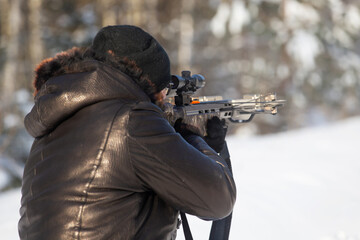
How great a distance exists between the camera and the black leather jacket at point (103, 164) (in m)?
1.34

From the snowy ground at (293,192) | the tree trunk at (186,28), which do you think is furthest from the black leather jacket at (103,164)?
the tree trunk at (186,28)

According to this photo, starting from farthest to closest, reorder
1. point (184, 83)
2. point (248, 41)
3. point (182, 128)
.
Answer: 1. point (248, 41)
2. point (184, 83)
3. point (182, 128)

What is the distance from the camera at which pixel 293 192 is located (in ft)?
13.8

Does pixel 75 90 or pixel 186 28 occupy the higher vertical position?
pixel 75 90

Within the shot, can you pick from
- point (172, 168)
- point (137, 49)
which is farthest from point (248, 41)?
point (172, 168)

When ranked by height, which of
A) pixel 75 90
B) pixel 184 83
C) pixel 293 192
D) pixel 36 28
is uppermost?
pixel 75 90

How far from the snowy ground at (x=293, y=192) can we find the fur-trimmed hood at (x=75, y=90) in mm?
2039

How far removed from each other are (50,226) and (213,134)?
1000mm

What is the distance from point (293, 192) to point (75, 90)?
11.0 ft

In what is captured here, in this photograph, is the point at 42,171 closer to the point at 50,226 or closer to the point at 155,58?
the point at 50,226

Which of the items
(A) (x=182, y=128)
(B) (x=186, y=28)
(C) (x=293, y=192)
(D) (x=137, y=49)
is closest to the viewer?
(D) (x=137, y=49)

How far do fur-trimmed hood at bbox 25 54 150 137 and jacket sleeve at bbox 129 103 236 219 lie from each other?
0.10 metres

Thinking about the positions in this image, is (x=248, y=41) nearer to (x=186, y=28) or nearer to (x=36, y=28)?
(x=186, y=28)

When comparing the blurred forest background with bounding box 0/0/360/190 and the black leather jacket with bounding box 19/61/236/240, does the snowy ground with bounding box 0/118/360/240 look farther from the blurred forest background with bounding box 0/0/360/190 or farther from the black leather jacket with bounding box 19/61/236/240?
the blurred forest background with bounding box 0/0/360/190
